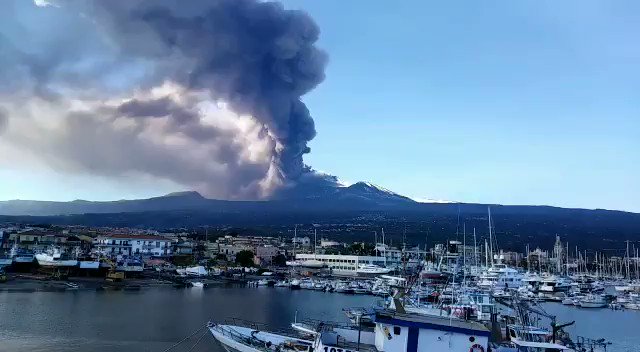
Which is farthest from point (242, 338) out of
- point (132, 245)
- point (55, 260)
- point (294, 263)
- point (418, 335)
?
point (294, 263)

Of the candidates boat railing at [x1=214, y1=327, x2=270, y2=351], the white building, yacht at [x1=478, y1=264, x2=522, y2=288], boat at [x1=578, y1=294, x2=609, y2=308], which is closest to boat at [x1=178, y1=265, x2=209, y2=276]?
the white building

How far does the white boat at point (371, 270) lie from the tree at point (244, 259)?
1409cm

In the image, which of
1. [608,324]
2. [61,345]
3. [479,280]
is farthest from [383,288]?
[61,345]

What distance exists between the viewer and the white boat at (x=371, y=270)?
69188 millimetres

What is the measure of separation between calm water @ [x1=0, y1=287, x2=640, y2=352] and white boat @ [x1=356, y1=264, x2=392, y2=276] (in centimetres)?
2376

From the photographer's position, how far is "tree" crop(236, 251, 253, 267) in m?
67.1

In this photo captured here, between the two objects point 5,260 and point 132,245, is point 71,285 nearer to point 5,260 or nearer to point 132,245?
point 5,260

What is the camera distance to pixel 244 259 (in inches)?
2667

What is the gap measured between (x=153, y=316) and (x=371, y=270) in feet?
149

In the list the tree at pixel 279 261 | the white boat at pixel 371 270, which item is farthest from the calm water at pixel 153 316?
the tree at pixel 279 261

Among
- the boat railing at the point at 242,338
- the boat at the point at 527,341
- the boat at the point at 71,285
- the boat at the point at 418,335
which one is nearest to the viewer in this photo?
the boat at the point at 418,335

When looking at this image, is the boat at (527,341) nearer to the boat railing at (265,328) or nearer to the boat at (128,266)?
the boat railing at (265,328)

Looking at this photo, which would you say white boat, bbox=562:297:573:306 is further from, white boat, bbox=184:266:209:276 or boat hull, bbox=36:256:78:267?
boat hull, bbox=36:256:78:267

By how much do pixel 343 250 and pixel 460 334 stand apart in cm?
7274
